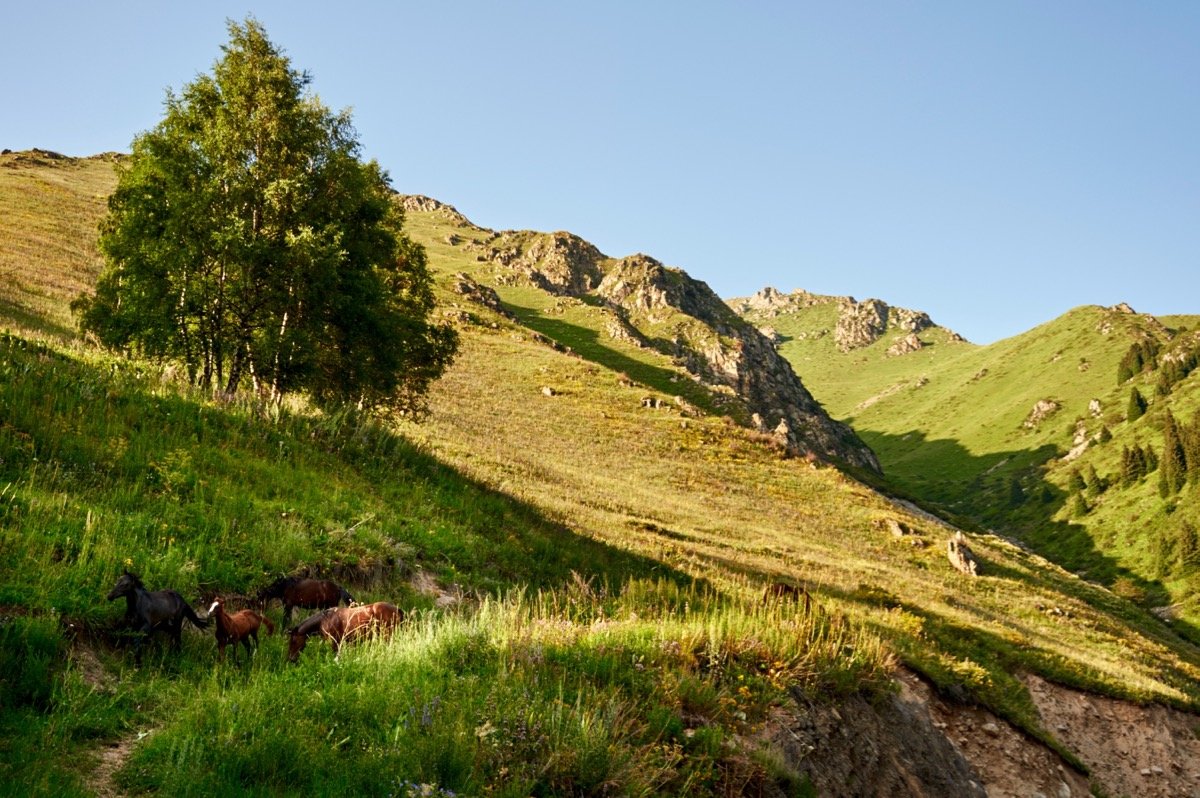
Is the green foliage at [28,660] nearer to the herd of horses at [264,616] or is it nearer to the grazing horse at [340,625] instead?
the herd of horses at [264,616]

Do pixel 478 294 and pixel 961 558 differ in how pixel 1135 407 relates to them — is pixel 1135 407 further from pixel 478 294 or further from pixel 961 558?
pixel 961 558

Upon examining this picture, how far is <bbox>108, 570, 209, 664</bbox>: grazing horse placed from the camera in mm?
7055

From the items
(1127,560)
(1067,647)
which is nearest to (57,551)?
(1067,647)

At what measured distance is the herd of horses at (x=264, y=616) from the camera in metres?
7.12

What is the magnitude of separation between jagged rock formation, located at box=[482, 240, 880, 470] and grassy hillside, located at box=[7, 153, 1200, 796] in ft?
306

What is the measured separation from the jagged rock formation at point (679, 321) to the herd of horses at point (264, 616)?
337ft

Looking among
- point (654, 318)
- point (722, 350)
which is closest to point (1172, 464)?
point (722, 350)

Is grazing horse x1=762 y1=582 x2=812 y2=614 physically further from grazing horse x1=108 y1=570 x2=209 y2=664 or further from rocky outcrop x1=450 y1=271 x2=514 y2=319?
rocky outcrop x1=450 y1=271 x2=514 y2=319

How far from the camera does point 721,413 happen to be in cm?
8244

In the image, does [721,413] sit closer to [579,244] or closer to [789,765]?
[789,765]

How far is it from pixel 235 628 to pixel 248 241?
1646 cm

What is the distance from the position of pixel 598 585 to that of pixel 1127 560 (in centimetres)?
16565

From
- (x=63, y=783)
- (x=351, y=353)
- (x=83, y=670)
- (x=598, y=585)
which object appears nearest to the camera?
(x=63, y=783)

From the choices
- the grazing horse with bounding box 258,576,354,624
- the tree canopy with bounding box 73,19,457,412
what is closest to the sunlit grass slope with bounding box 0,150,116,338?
the tree canopy with bounding box 73,19,457,412
